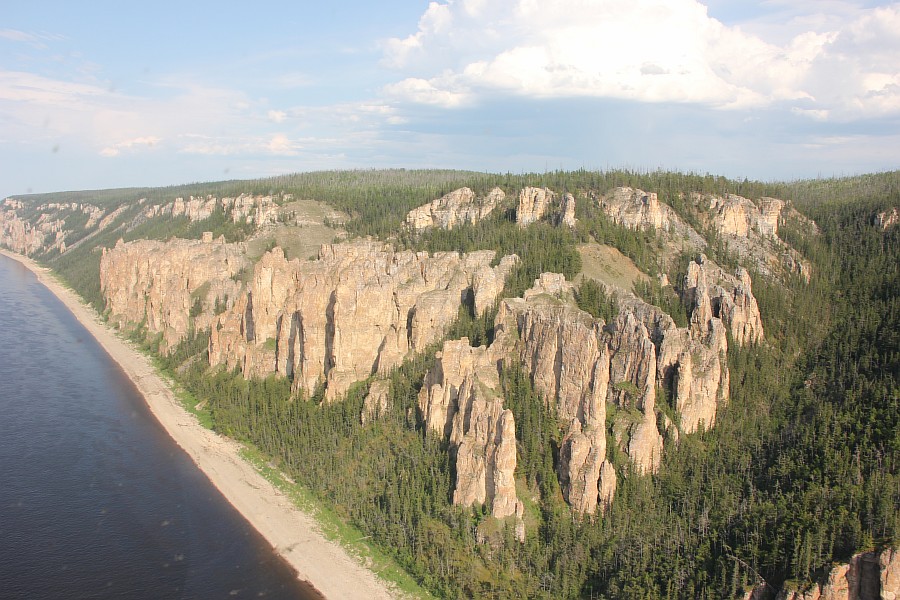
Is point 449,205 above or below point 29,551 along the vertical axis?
above

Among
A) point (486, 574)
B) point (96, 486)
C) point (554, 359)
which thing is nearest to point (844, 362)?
point (554, 359)

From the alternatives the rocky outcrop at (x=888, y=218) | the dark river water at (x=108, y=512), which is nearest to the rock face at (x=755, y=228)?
the rocky outcrop at (x=888, y=218)

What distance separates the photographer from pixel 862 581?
42.6 m

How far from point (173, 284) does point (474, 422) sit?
82550 mm

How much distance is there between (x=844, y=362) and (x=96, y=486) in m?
88.5

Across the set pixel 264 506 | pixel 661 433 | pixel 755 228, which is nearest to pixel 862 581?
pixel 661 433

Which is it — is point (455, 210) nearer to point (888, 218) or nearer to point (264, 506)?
point (888, 218)

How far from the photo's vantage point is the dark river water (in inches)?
2185

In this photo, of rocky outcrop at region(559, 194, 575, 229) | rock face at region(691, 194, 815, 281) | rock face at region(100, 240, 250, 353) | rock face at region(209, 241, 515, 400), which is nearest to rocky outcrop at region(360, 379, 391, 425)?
rock face at region(209, 241, 515, 400)

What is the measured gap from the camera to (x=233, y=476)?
74.9 m

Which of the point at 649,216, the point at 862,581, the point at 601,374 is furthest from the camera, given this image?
the point at 649,216

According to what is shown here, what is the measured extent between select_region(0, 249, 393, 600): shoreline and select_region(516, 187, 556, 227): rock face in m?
64.2

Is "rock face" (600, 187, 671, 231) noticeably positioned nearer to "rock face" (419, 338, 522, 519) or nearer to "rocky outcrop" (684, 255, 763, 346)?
"rocky outcrop" (684, 255, 763, 346)

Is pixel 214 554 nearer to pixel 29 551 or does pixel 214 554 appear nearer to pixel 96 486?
pixel 29 551
